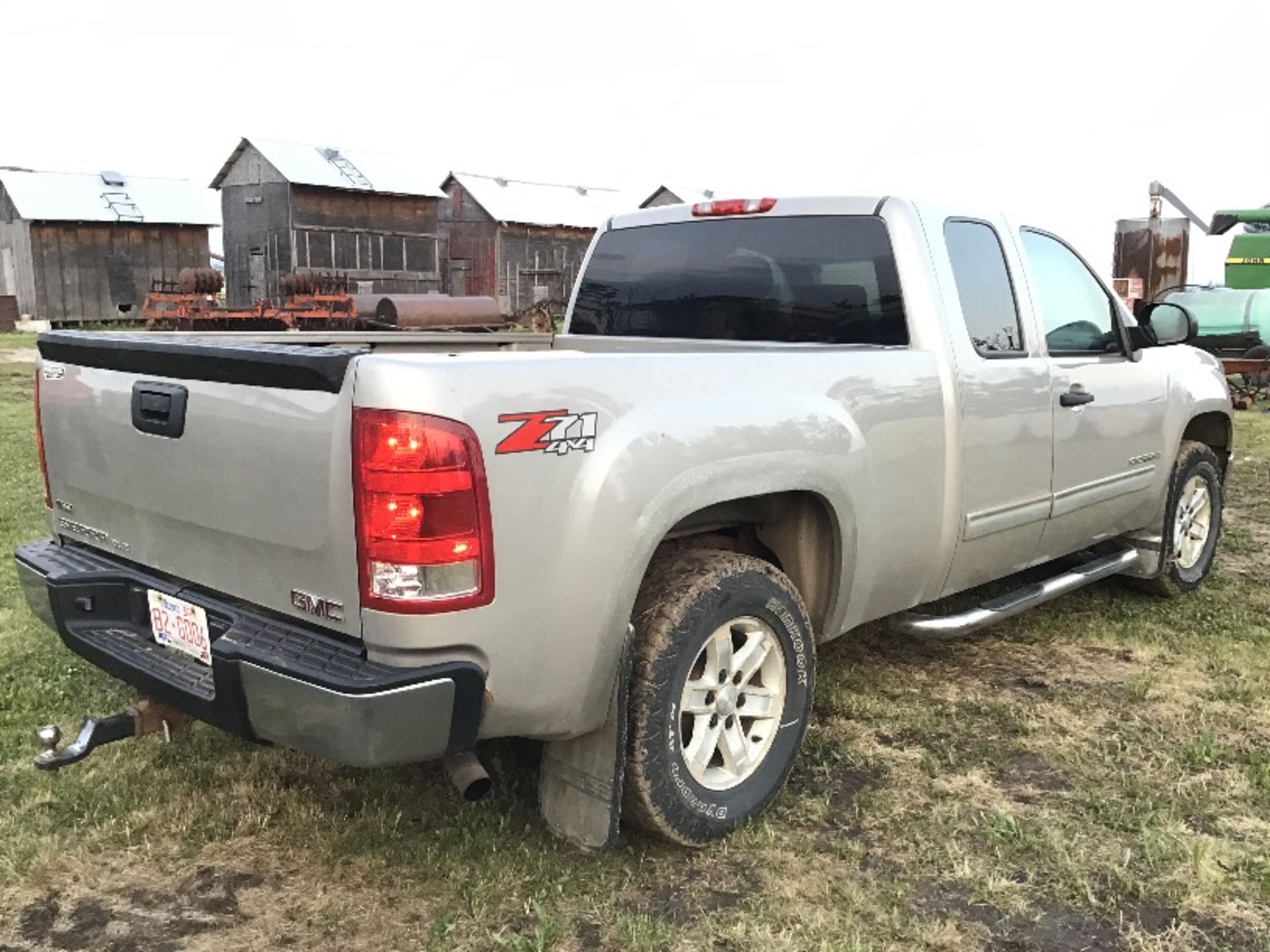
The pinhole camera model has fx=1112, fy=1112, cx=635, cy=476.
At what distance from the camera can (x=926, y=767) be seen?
12.2 ft

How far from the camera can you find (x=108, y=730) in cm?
306

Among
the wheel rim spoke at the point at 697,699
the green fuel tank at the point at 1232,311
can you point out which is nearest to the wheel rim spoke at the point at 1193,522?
the wheel rim spoke at the point at 697,699

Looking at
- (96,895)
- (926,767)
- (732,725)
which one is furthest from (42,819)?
(926,767)

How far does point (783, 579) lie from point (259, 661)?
1.51 meters

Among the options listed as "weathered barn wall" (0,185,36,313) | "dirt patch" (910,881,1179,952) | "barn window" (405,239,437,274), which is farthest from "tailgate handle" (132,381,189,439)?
"weathered barn wall" (0,185,36,313)

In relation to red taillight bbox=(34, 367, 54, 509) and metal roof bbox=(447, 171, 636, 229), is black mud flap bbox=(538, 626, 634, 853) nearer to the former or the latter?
red taillight bbox=(34, 367, 54, 509)

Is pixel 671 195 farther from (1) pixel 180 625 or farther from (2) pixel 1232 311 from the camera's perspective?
(1) pixel 180 625

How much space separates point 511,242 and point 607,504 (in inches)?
1398

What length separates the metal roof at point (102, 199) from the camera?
3178 centimetres

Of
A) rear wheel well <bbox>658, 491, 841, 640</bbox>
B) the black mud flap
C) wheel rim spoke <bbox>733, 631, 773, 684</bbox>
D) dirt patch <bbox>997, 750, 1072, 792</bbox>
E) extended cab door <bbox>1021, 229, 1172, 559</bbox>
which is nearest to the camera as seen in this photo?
the black mud flap

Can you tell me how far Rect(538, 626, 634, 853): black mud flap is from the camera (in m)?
2.85

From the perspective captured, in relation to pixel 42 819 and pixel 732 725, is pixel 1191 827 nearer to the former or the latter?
pixel 732 725

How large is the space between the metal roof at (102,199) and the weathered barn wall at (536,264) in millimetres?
9061

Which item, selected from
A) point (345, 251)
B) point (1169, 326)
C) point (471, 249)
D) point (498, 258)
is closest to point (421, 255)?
point (345, 251)
